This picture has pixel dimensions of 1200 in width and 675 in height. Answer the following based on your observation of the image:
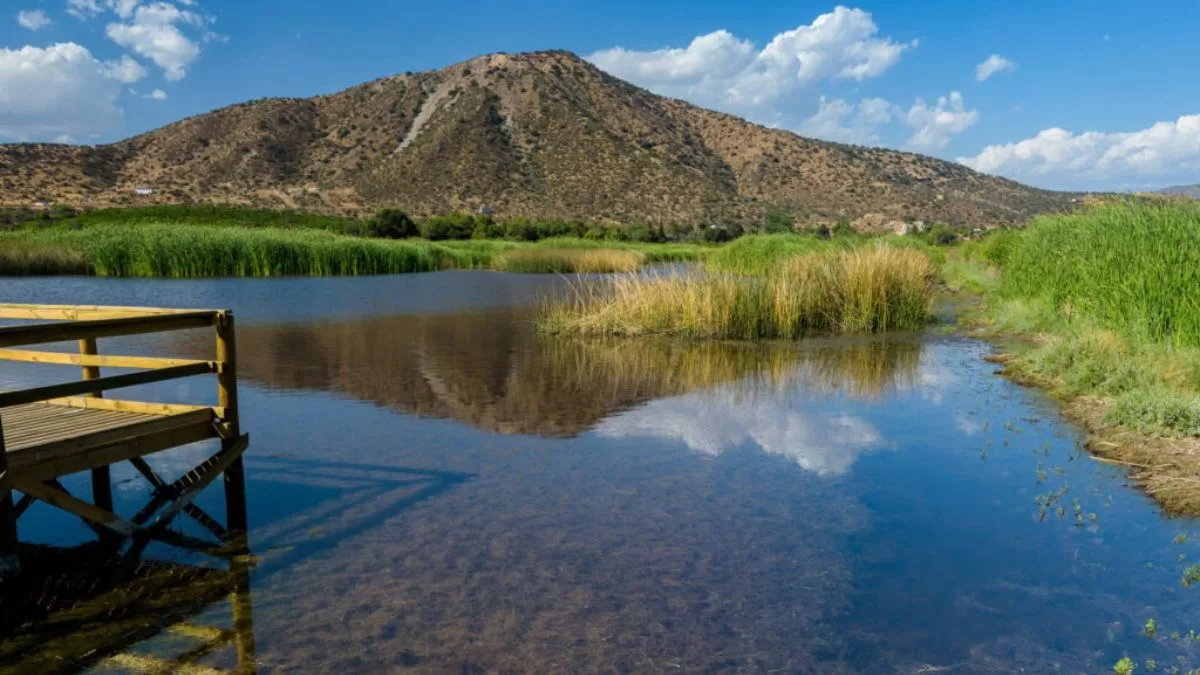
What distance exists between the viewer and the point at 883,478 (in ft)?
25.5

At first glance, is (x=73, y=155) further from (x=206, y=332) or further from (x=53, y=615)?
Answer: (x=53, y=615)

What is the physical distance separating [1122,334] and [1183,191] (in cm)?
489

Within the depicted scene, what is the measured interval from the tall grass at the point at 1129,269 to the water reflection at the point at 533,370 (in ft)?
8.80

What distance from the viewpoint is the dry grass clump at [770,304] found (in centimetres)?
1730

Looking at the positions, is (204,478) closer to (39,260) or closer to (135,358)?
(135,358)

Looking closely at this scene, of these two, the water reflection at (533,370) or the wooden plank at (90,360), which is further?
the water reflection at (533,370)

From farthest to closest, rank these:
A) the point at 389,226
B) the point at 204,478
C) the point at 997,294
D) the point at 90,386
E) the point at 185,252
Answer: the point at 389,226 → the point at 185,252 → the point at 997,294 → the point at 204,478 → the point at 90,386

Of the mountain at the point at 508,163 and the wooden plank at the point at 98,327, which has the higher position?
the mountain at the point at 508,163

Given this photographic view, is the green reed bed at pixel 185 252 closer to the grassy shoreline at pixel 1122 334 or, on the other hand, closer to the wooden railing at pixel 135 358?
the grassy shoreline at pixel 1122 334

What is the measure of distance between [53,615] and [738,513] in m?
4.60

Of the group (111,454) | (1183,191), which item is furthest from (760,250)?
(111,454)

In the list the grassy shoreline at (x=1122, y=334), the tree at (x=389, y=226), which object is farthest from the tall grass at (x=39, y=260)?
the grassy shoreline at (x=1122, y=334)

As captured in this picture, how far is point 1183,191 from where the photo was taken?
14422mm

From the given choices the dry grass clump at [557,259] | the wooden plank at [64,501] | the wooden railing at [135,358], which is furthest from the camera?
the dry grass clump at [557,259]
